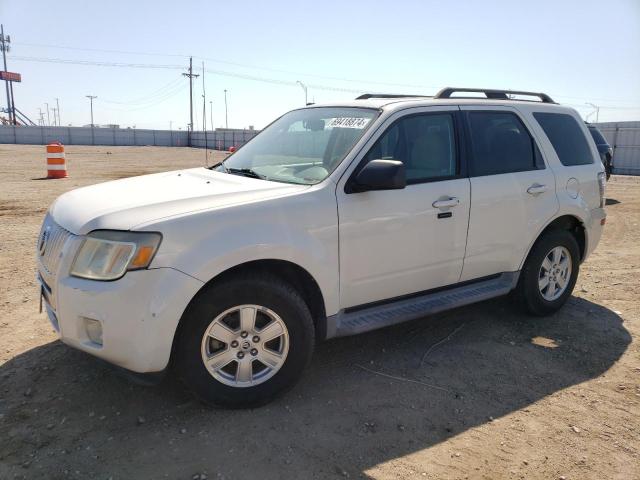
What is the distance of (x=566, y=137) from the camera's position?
4.87 metres

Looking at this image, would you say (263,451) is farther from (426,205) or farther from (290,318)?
(426,205)

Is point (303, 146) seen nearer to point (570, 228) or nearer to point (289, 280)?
point (289, 280)

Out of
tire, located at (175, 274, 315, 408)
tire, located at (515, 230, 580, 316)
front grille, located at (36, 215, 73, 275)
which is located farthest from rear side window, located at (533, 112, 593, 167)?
front grille, located at (36, 215, 73, 275)

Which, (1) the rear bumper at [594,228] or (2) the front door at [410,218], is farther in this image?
(1) the rear bumper at [594,228]

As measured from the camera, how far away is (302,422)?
10.2 ft

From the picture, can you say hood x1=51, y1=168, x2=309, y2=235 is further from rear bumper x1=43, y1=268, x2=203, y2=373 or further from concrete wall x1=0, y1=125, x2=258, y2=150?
concrete wall x1=0, y1=125, x2=258, y2=150

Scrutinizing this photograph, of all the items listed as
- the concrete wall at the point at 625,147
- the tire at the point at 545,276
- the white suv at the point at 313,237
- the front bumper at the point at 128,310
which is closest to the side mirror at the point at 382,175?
the white suv at the point at 313,237

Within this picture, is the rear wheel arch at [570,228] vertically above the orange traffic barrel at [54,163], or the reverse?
the orange traffic barrel at [54,163]

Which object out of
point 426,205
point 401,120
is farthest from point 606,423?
point 401,120

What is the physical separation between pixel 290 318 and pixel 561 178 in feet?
9.61

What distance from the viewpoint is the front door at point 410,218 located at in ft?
11.3

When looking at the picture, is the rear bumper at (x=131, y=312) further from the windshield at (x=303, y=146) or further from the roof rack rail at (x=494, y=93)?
the roof rack rail at (x=494, y=93)

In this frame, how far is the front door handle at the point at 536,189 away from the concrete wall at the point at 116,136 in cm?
4685

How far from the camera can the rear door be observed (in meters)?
4.10
